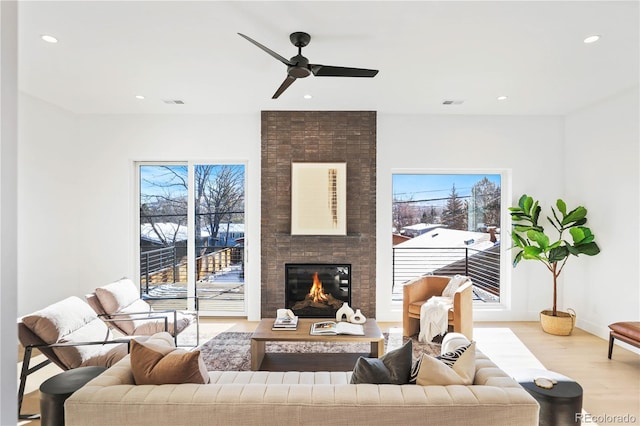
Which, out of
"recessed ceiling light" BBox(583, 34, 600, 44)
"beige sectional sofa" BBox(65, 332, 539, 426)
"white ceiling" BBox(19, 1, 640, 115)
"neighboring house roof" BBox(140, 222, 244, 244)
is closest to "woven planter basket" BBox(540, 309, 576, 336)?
"white ceiling" BBox(19, 1, 640, 115)

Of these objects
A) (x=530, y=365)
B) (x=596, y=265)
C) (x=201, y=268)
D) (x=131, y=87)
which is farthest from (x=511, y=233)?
(x=131, y=87)

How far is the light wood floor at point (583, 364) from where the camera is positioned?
2.64 m

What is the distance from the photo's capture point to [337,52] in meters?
2.90

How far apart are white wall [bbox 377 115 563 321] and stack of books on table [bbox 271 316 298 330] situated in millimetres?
1678

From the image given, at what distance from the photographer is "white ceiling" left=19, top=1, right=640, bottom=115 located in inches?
90.8

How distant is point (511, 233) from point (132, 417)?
15.2ft

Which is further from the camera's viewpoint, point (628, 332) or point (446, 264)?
point (446, 264)

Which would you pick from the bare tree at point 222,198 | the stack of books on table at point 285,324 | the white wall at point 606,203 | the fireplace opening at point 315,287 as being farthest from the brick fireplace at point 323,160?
the white wall at point 606,203

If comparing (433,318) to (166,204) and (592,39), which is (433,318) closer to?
(592,39)

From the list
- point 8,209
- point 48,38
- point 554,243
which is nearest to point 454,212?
point 554,243

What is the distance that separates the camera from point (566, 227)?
441 centimetres

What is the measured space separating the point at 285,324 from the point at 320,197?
1807 millimetres

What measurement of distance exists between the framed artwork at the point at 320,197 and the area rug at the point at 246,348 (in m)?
1.41

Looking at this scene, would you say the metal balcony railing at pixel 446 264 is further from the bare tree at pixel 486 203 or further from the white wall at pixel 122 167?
the white wall at pixel 122 167
